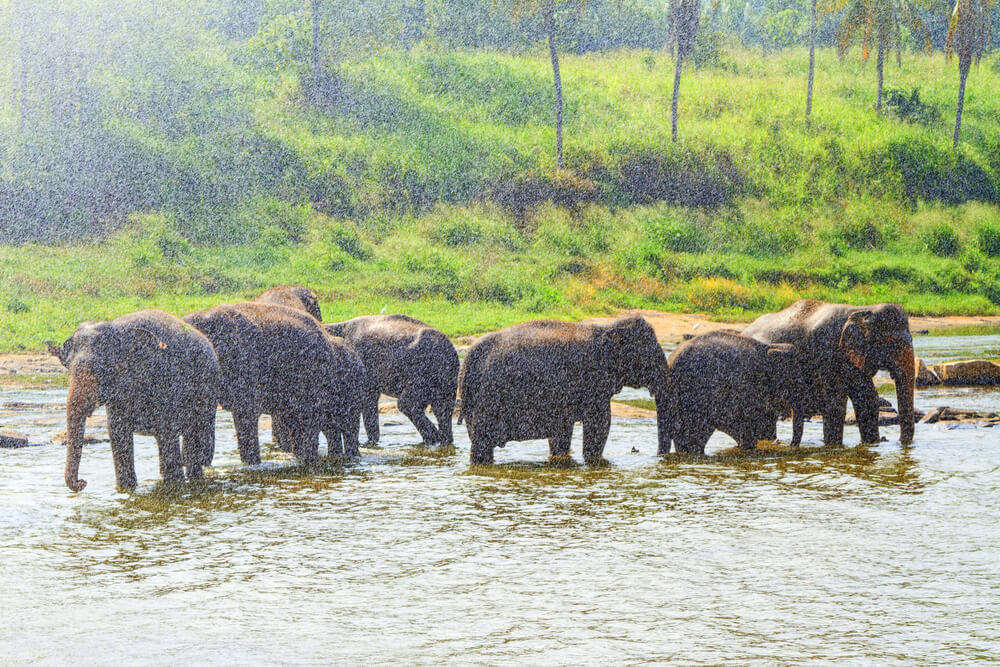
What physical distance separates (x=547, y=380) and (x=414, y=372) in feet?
7.58

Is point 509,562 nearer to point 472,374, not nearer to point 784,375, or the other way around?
point 472,374

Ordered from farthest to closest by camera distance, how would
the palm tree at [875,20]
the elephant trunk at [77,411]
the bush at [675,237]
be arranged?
the palm tree at [875,20], the bush at [675,237], the elephant trunk at [77,411]

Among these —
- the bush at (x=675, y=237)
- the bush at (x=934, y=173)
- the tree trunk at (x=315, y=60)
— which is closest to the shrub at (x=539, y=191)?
the bush at (x=675, y=237)

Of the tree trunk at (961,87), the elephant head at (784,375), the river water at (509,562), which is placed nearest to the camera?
the river water at (509,562)

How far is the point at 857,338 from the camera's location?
1130 centimetres

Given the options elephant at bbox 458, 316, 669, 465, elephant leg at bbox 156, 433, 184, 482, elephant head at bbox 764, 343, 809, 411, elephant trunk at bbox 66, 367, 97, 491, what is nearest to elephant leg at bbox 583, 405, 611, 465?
elephant at bbox 458, 316, 669, 465

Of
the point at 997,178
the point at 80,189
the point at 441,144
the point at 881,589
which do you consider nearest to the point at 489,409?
the point at 881,589

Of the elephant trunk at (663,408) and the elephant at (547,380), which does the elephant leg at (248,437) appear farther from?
the elephant trunk at (663,408)

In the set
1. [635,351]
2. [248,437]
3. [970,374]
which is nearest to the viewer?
[248,437]

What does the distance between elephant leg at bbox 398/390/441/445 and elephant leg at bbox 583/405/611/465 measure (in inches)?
84.4

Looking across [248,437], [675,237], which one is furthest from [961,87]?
[248,437]

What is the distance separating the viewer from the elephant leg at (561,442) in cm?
1010

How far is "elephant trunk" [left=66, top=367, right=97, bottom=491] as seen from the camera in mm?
8203

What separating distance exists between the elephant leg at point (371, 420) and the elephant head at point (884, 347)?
4.74 metres
